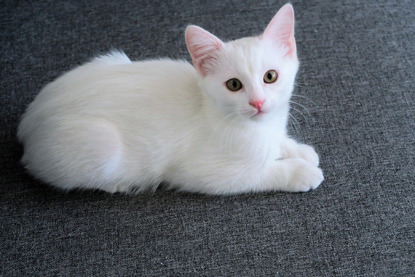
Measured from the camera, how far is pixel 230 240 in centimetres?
115

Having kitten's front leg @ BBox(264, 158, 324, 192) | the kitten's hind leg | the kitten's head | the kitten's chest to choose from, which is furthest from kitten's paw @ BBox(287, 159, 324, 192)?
the kitten's hind leg

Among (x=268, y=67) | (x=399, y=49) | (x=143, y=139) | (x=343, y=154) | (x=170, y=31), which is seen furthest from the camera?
(x=170, y=31)

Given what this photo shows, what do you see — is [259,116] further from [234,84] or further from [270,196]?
[270,196]

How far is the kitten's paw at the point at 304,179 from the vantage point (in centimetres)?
122

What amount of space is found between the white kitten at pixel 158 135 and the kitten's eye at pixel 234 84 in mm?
39

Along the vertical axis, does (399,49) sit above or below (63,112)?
below

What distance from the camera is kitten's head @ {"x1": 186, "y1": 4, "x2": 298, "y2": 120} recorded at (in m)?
1.06

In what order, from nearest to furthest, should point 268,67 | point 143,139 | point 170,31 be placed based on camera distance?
point 268,67 < point 143,139 < point 170,31

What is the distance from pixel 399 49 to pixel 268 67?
78 centimetres

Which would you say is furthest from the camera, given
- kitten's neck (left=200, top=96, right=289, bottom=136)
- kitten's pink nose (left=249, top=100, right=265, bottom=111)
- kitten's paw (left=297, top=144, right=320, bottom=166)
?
kitten's paw (left=297, top=144, right=320, bottom=166)

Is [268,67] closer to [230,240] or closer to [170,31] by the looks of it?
[230,240]

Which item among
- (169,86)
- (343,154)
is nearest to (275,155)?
(343,154)

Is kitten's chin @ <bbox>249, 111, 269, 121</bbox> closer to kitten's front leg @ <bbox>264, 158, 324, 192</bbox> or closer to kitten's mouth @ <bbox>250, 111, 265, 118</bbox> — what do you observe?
kitten's mouth @ <bbox>250, 111, 265, 118</bbox>

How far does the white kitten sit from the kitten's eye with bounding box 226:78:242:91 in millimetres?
39
